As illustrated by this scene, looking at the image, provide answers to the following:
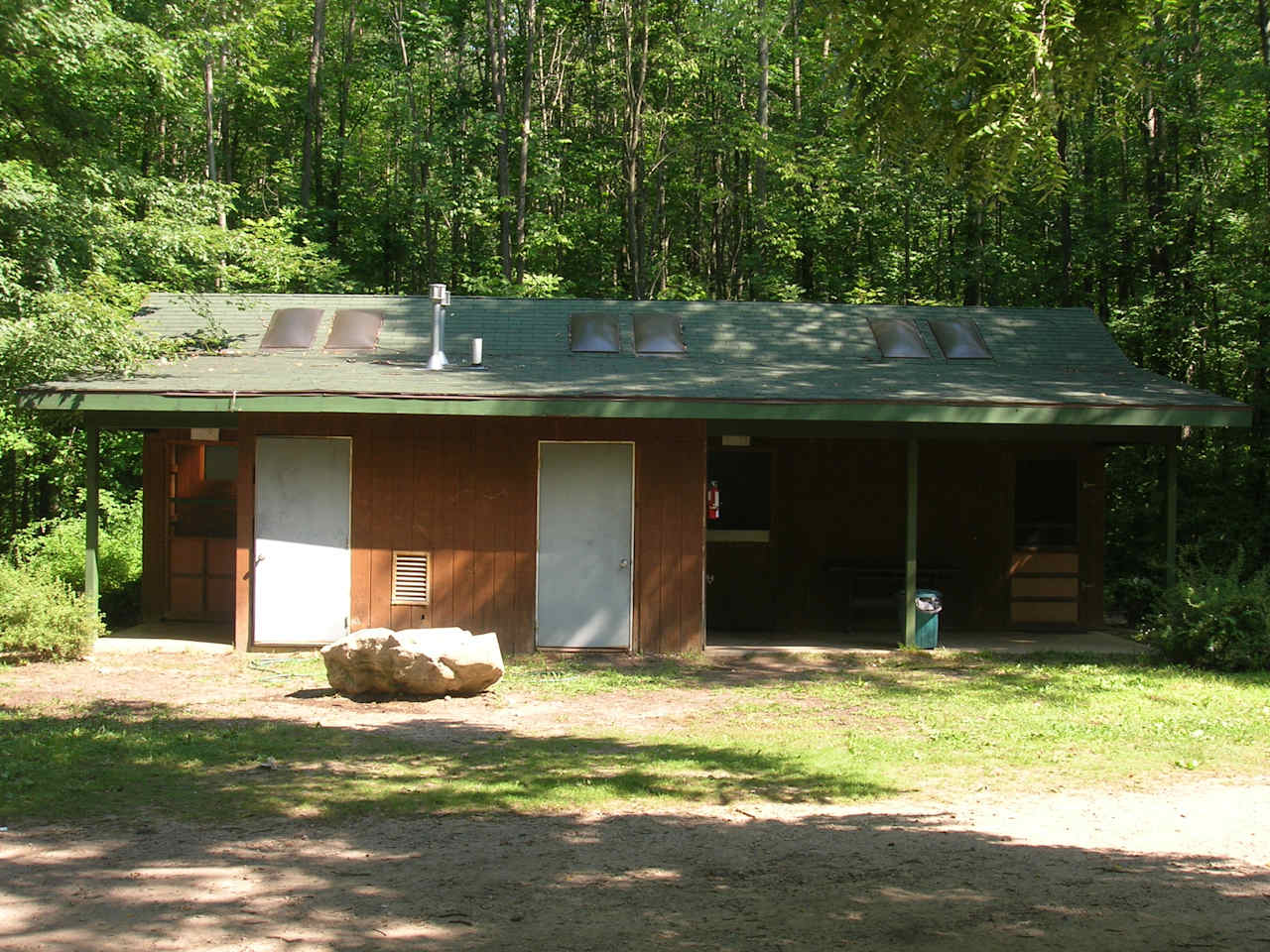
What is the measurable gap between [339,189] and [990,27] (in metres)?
21.3

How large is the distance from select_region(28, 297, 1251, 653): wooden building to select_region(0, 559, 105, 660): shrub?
Result: 4.43 ft

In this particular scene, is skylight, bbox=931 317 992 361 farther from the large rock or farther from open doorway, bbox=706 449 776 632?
the large rock

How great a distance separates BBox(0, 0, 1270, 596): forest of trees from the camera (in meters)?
14.9

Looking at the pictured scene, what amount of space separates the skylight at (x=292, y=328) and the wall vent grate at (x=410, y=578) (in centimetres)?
316

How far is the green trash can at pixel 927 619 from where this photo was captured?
11430 mm

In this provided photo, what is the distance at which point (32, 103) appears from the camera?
15.9 meters

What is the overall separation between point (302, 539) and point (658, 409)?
12.0ft

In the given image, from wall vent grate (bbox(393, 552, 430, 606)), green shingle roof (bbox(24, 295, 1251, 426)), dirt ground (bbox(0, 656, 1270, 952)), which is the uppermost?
green shingle roof (bbox(24, 295, 1251, 426))

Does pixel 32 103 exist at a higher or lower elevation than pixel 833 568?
higher

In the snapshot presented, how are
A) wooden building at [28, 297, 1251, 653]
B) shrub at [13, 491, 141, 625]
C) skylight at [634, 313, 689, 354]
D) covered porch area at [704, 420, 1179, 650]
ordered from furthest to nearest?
shrub at [13, 491, 141, 625] → skylight at [634, 313, 689, 354] → covered porch area at [704, 420, 1179, 650] → wooden building at [28, 297, 1251, 653]

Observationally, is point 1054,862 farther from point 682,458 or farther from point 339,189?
point 339,189

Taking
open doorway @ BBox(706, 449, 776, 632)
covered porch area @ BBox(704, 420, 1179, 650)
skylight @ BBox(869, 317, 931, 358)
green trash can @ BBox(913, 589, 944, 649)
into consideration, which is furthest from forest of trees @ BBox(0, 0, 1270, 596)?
green trash can @ BBox(913, 589, 944, 649)

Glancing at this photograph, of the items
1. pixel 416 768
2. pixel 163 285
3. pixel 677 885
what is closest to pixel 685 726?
pixel 416 768

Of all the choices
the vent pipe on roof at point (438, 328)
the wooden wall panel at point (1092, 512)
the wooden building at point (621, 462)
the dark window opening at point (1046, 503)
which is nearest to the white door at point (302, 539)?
the wooden building at point (621, 462)
